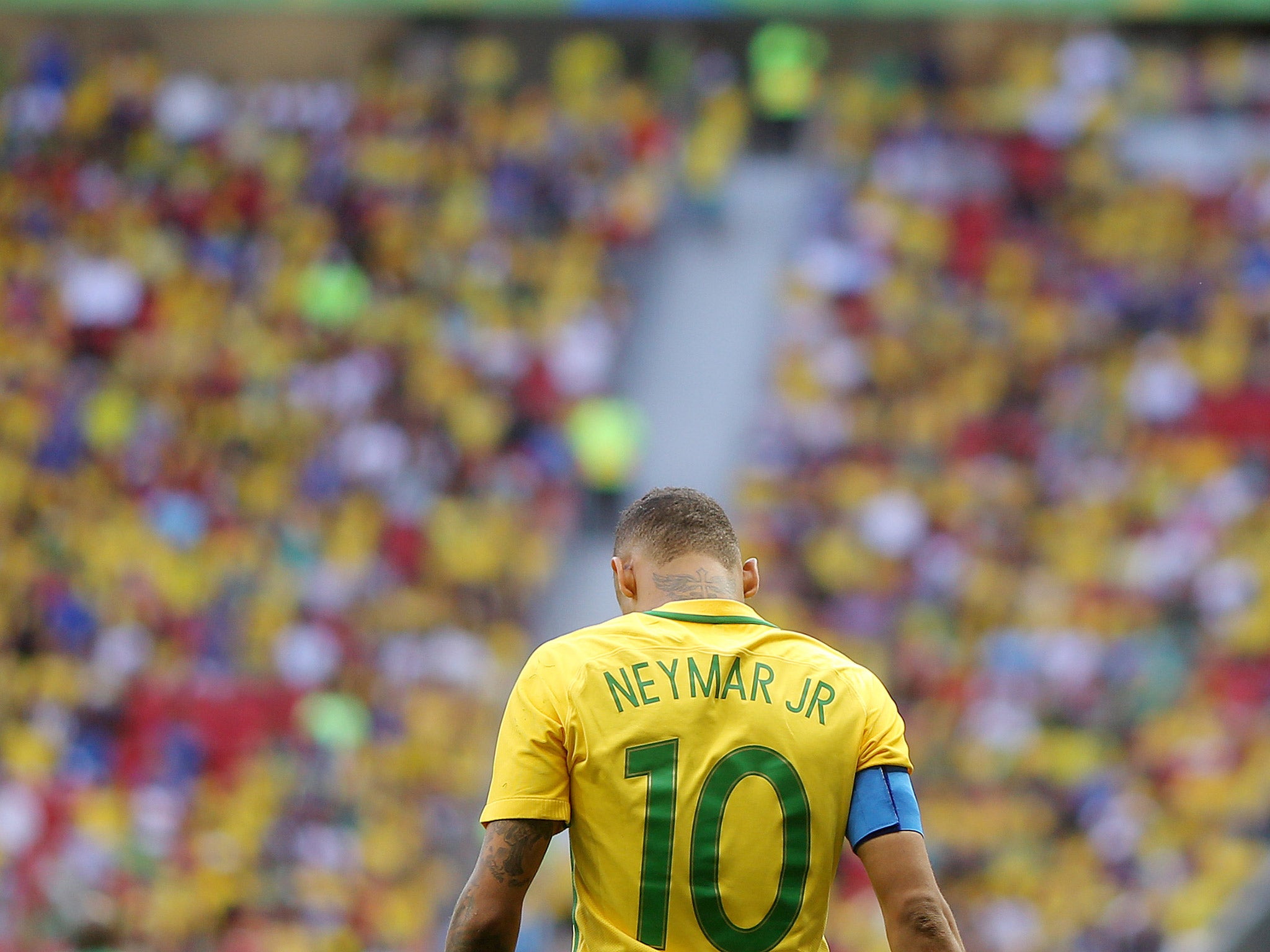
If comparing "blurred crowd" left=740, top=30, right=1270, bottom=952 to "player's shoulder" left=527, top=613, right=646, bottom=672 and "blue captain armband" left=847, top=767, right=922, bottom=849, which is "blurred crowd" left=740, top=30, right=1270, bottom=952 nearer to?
"blue captain armband" left=847, top=767, right=922, bottom=849

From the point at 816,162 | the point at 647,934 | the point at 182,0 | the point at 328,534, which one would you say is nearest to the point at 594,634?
the point at 647,934

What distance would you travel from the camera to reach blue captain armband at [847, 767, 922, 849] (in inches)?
93.4

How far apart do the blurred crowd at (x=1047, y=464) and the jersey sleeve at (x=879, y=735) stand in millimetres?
5401

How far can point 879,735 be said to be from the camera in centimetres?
244

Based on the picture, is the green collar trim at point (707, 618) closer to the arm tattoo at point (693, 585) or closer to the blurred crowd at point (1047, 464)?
the arm tattoo at point (693, 585)

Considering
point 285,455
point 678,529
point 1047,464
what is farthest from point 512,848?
point 285,455

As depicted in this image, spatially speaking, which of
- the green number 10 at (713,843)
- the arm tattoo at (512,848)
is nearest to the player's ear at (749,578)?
the green number 10 at (713,843)

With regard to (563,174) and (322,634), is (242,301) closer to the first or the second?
(563,174)

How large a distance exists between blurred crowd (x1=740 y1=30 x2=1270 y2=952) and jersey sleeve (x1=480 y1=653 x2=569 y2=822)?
5.70 metres

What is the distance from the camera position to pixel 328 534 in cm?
1237

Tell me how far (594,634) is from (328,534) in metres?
10.2

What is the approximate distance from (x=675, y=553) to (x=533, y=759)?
0.41 m

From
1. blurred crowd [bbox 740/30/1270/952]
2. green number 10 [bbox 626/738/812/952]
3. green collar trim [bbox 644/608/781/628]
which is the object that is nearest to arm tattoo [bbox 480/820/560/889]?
green number 10 [bbox 626/738/812/952]

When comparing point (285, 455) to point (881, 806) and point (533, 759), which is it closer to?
point (533, 759)
